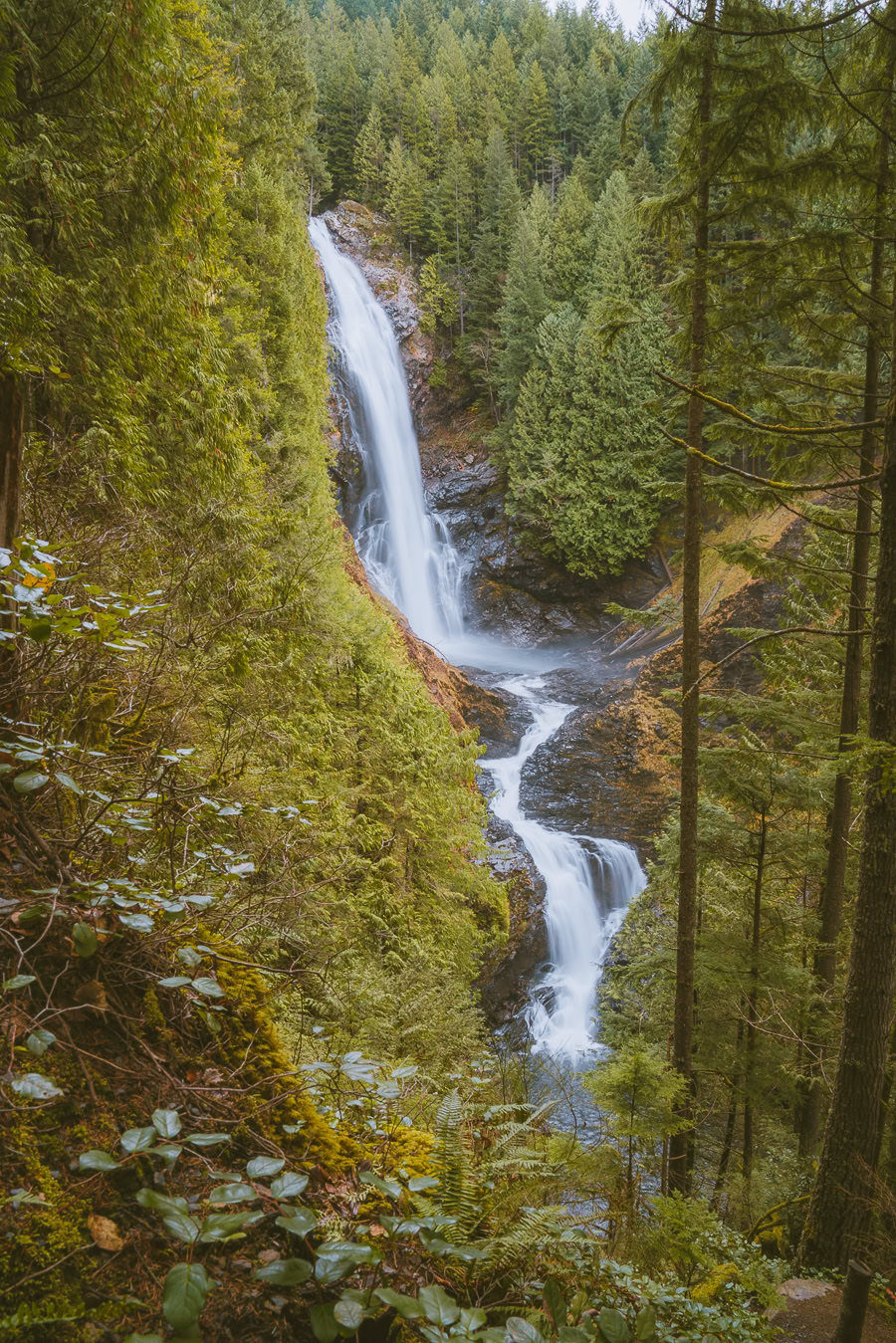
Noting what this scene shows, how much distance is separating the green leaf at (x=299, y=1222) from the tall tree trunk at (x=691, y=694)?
553 cm

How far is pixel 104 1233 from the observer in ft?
4.16

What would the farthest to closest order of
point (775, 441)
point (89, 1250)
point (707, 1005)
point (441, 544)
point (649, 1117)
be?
1. point (441, 544)
2. point (707, 1005)
3. point (775, 441)
4. point (649, 1117)
5. point (89, 1250)

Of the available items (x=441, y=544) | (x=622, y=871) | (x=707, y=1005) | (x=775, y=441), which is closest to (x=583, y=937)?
(x=622, y=871)

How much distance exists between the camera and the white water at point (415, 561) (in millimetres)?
14414

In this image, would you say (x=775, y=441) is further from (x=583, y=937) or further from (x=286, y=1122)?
(x=583, y=937)

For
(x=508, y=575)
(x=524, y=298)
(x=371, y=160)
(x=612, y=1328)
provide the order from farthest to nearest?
1. (x=371, y=160)
2. (x=524, y=298)
3. (x=508, y=575)
4. (x=612, y=1328)

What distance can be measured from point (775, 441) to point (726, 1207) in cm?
814

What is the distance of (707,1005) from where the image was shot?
314 inches

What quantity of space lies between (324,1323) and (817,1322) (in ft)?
12.7

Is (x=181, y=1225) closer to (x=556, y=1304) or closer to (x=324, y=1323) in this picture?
(x=324, y=1323)

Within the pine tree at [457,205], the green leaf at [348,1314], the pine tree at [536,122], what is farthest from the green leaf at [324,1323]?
the pine tree at [536,122]

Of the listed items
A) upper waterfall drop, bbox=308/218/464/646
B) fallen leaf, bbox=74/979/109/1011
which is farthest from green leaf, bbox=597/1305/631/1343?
upper waterfall drop, bbox=308/218/464/646

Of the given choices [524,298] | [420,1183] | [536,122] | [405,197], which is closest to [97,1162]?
[420,1183]

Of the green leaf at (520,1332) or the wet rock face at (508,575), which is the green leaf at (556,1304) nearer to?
the green leaf at (520,1332)
